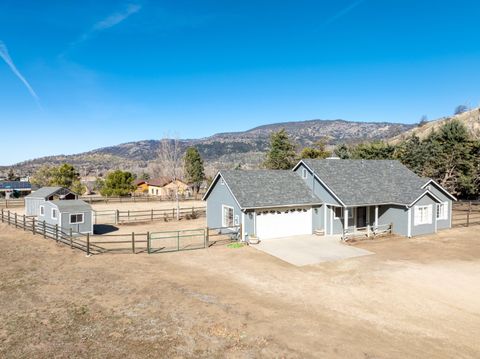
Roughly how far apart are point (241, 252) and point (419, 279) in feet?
32.4

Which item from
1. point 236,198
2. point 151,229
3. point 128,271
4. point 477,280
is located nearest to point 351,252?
point 477,280

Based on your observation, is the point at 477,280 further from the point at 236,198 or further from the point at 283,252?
the point at 236,198

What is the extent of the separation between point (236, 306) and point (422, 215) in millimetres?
19941

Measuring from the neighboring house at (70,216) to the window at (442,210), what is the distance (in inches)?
1111

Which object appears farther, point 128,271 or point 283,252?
point 283,252

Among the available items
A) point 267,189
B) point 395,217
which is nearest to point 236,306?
point 267,189

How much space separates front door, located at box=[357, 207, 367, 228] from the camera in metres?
27.7

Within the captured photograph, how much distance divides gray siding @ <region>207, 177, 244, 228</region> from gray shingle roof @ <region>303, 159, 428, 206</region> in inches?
286

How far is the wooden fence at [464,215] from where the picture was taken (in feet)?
102

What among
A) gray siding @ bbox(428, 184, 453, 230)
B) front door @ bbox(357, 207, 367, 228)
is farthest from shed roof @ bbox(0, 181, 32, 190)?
gray siding @ bbox(428, 184, 453, 230)

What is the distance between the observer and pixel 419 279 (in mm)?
16391

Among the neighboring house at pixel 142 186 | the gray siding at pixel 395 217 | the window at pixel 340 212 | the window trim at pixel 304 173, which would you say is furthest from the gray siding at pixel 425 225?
the neighboring house at pixel 142 186

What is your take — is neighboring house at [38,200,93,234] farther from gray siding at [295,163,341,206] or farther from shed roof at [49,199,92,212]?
gray siding at [295,163,341,206]

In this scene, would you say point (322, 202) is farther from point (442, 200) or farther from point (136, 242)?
point (136, 242)
